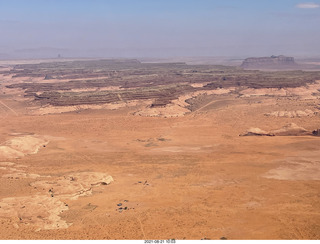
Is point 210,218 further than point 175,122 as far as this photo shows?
No

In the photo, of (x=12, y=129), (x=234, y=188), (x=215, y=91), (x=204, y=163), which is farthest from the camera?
(x=215, y=91)

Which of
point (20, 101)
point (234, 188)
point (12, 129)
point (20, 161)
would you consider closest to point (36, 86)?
point (20, 101)

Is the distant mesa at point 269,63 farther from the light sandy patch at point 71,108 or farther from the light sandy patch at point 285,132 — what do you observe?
the light sandy patch at point 285,132

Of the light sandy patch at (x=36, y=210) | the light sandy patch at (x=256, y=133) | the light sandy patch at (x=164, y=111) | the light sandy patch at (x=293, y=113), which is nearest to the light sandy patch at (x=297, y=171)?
the light sandy patch at (x=256, y=133)

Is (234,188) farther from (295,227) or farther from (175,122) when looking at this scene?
(175,122)

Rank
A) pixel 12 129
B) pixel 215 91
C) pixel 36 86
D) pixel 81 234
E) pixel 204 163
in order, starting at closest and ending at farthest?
pixel 81 234 < pixel 204 163 < pixel 12 129 < pixel 215 91 < pixel 36 86

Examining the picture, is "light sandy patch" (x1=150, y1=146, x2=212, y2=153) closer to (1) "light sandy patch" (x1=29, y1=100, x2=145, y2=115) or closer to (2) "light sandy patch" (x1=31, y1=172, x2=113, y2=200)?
(2) "light sandy patch" (x1=31, y1=172, x2=113, y2=200)

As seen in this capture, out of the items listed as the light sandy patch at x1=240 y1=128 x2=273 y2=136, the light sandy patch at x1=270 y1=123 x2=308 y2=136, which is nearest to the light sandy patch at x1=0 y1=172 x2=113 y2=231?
the light sandy patch at x1=240 y1=128 x2=273 y2=136

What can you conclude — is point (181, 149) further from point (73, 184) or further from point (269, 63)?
point (269, 63)

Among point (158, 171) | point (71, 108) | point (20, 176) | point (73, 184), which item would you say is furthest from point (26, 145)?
point (71, 108)
